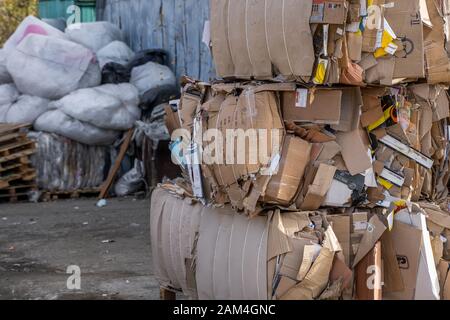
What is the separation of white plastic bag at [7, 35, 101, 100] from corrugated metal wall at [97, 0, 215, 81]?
119 centimetres

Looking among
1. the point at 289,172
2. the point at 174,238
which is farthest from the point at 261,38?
the point at 174,238

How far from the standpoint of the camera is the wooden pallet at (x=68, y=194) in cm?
977

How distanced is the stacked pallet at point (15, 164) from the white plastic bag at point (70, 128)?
0.25m

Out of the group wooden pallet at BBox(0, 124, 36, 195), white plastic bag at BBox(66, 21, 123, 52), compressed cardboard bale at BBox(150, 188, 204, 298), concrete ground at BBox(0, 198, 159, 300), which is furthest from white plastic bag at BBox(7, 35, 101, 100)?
compressed cardboard bale at BBox(150, 188, 204, 298)

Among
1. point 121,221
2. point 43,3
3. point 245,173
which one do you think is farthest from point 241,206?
point 43,3

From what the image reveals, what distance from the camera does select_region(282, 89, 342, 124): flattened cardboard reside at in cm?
407

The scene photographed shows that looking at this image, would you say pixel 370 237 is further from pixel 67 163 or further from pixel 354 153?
pixel 67 163

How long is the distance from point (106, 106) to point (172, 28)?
1.55 metres

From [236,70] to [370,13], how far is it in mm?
798

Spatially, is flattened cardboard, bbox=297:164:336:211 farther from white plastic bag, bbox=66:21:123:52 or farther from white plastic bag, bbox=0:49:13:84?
white plastic bag, bbox=66:21:123:52
